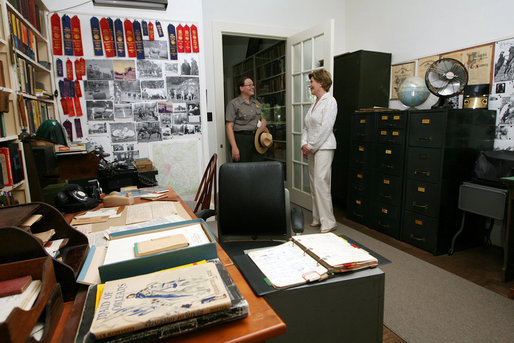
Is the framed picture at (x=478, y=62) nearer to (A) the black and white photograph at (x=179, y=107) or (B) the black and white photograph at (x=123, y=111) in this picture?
(A) the black and white photograph at (x=179, y=107)

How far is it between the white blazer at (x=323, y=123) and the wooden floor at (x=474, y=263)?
1.10 metres

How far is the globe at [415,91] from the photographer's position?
9.89ft

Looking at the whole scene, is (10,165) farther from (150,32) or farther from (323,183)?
(323,183)

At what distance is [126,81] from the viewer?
3.04 metres

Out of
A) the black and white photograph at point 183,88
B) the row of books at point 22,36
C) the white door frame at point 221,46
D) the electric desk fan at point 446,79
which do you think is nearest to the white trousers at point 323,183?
the electric desk fan at point 446,79

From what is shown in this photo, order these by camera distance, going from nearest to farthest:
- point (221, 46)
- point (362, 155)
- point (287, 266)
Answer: point (287, 266)
point (362, 155)
point (221, 46)

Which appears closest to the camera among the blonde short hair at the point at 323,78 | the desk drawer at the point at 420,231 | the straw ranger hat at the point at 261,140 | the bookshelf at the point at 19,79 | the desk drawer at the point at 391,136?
the bookshelf at the point at 19,79

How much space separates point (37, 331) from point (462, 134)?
301cm

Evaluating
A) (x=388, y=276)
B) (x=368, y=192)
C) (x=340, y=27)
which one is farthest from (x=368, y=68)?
(x=388, y=276)

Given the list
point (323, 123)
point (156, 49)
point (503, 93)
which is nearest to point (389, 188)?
point (323, 123)

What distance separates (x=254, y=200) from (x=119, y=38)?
224cm

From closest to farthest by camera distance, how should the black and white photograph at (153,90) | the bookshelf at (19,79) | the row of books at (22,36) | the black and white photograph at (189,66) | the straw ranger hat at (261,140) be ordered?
the bookshelf at (19,79) → the row of books at (22,36) → the black and white photograph at (153,90) → the black and white photograph at (189,66) → the straw ranger hat at (261,140)

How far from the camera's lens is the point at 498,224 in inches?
110

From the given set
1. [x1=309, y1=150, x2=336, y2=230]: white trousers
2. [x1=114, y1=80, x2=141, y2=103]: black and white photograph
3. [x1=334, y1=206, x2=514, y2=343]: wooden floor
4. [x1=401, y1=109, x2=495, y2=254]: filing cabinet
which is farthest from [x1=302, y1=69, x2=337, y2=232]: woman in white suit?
[x1=114, y1=80, x2=141, y2=103]: black and white photograph
